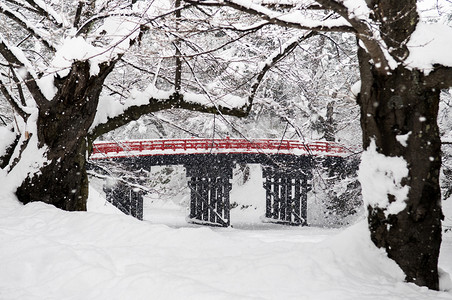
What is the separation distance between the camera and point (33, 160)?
6.93 meters

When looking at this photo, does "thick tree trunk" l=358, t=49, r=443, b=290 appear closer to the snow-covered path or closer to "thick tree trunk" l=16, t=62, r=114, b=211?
the snow-covered path

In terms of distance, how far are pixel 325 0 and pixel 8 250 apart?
13.2 feet

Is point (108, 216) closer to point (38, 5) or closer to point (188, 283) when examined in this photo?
point (188, 283)

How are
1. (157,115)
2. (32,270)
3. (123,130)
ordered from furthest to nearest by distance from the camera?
(123,130) < (157,115) < (32,270)

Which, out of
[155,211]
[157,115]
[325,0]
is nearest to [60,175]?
[157,115]

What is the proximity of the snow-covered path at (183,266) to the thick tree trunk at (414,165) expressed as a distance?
223 mm

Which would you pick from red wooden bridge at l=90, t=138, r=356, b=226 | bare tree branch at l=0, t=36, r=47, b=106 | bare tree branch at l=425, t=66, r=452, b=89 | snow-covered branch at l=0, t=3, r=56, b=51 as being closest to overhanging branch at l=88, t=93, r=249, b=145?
bare tree branch at l=0, t=36, r=47, b=106

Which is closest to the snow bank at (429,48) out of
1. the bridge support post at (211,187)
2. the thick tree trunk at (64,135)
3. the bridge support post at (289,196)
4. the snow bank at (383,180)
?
the snow bank at (383,180)

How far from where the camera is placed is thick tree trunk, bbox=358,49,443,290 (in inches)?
160

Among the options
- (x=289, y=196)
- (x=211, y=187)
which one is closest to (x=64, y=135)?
(x=211, y=187)

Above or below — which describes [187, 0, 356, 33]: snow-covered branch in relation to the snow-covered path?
above

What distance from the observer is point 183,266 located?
419 cm

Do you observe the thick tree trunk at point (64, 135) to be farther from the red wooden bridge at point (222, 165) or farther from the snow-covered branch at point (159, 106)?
the red wooden bridge at point (222, 165)

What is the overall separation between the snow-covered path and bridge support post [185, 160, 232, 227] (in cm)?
1983
